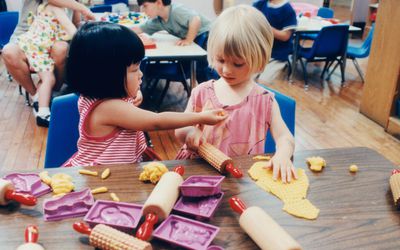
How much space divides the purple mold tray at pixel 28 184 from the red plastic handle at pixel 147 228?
0.30 metres

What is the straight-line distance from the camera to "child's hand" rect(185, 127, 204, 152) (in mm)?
1110

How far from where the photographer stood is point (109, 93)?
47.4 inches

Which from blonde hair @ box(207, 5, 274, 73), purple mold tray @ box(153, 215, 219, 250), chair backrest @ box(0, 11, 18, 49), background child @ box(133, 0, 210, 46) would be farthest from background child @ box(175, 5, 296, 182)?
chair backrest @ box(0, 11, 18, 49)

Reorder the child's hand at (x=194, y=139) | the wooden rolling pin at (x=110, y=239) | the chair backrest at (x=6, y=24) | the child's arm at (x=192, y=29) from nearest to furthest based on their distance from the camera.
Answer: the wooden rolling pin at (x=110, y=239)
the child's hand at (x=194, y=139)
the child's arm at (x=192, y=29)
the chair backrest at (x=6, y=24)

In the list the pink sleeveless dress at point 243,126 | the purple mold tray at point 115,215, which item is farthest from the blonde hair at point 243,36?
the purple mold tray at point 115,215

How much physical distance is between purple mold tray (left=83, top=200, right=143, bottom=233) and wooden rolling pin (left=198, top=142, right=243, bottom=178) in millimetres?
265

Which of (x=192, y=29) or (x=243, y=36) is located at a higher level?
(x=243, y=36)

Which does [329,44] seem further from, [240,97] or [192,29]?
[240,97]

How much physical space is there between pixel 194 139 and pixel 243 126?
304mm

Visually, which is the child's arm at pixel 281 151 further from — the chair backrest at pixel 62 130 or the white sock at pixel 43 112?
the white sock at pixel 43 112

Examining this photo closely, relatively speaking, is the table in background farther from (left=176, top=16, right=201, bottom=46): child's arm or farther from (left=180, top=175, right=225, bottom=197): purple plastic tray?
(left=176, top=16, right=201, bottom=46): child's arm

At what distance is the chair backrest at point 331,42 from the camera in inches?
164

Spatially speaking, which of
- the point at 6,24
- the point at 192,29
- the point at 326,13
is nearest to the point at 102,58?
the point at 192,29

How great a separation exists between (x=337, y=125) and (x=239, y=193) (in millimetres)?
2841
